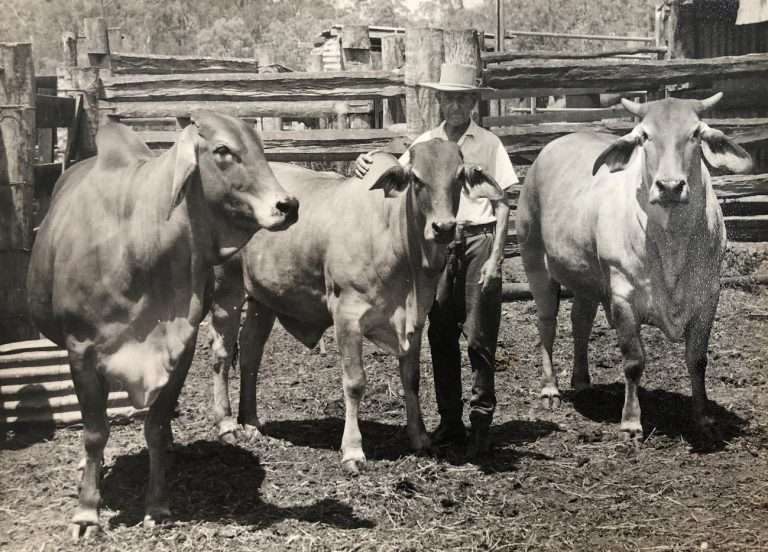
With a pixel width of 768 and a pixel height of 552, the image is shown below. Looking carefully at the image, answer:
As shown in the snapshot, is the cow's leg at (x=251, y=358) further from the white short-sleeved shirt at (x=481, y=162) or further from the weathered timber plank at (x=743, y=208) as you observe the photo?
the weathered timber plank at (x=743, y=208)

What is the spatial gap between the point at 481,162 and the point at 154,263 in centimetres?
228

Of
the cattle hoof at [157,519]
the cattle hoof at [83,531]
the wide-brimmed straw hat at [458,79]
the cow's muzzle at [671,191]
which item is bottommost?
the cattle hoof at [157,519]

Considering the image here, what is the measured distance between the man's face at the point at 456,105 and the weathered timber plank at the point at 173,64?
6.52 m

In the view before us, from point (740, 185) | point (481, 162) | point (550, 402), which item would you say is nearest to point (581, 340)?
point (550, 402)

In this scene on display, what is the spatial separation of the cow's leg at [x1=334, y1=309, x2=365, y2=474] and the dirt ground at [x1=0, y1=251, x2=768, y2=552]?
0.46 ft

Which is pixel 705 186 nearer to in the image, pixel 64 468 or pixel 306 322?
pixel 306 322

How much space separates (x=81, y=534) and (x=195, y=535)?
20.2 inches

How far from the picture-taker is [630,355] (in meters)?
6.34

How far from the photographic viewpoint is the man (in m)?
5.96

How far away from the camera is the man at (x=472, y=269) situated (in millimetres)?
5965

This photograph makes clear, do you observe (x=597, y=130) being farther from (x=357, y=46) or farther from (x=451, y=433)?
(x=451, y=433)

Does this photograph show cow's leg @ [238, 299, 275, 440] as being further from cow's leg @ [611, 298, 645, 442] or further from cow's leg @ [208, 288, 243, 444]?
cow's leg @ [611, 298, 645, 442]

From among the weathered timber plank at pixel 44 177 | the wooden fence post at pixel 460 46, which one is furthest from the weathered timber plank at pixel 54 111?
the wooden fence post at pixel 460 46

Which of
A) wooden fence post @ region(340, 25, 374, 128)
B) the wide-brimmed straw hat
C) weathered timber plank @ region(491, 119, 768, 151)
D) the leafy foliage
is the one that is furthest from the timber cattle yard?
the leafy foliage
